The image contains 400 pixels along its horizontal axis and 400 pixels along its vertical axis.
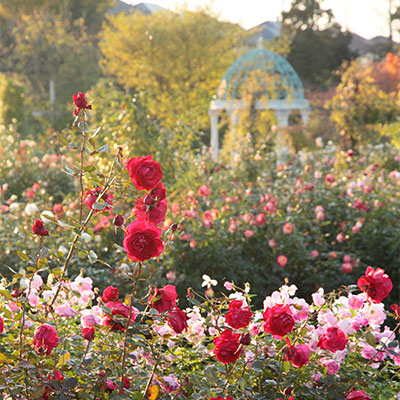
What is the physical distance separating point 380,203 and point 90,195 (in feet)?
12.2

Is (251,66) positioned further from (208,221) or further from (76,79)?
(208,221)

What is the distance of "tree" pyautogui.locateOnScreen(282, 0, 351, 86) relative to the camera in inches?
943

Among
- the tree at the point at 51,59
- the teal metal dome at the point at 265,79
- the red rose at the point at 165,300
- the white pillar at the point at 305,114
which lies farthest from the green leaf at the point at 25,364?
the tree at the point at 51,59

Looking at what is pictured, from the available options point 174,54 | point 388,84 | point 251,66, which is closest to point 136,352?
point 251,66

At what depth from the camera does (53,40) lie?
1989cm

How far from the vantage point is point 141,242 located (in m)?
1.42

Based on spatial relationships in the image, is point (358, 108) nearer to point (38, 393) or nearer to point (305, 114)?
point (305, 114)

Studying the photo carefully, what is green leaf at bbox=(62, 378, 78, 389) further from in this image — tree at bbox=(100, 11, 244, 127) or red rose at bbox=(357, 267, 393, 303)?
tree at bbox=(100, 11, 244, 127)

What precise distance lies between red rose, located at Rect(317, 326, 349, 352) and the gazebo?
28.4 ft

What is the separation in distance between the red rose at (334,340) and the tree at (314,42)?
22432mm

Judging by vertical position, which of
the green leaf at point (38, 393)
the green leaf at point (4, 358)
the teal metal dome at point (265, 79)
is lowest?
the green leaf at point (38, 393)

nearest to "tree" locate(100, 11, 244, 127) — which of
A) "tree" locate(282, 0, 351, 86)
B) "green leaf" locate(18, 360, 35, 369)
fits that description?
"tree" locate(282, 0, 351, 86)

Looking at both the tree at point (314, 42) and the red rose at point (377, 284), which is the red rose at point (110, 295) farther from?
the tree at point (314, 42)

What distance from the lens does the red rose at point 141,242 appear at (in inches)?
56.1
